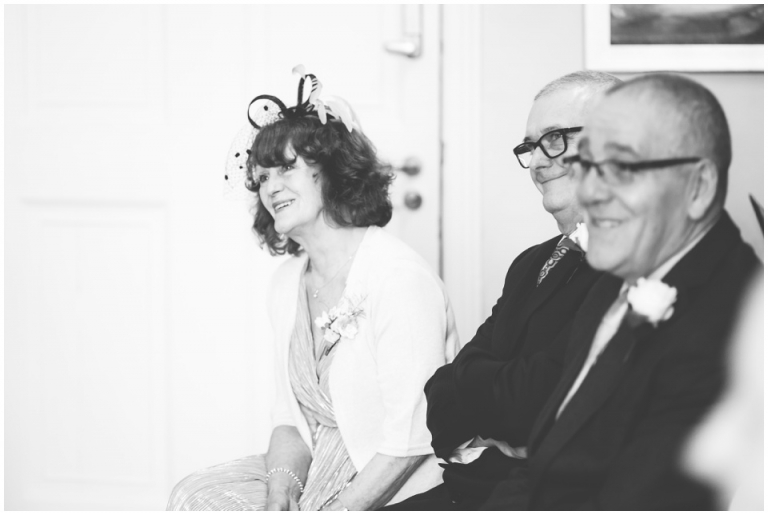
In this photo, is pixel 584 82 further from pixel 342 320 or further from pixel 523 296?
pixel 342 320

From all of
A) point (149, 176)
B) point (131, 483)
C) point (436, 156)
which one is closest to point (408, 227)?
point (436, 156)

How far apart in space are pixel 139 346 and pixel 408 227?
98 centimetres

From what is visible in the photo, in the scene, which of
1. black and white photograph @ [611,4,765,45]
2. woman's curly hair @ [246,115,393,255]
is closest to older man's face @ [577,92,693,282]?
woman's curly hair @ [246,115,393,255]

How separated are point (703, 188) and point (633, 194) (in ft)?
0.29

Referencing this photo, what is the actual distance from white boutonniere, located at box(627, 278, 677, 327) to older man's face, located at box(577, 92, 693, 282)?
0.18 ft

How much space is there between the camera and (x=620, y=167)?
40.2 inches

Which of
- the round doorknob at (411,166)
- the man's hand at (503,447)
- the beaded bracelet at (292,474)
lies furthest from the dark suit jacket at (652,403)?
the round doorknob at (411,166)

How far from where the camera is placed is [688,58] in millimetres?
2385

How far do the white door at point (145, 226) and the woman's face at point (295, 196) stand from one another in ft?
1.93

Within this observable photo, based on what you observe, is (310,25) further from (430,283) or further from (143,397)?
(143,397)

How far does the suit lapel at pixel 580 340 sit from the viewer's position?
1.12 meters

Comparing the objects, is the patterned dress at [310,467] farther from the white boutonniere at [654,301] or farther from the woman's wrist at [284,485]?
the white boutonniere at [654,301]

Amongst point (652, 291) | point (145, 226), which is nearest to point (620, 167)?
point (652, 291)

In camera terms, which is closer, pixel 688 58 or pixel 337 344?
pixel 337 344
